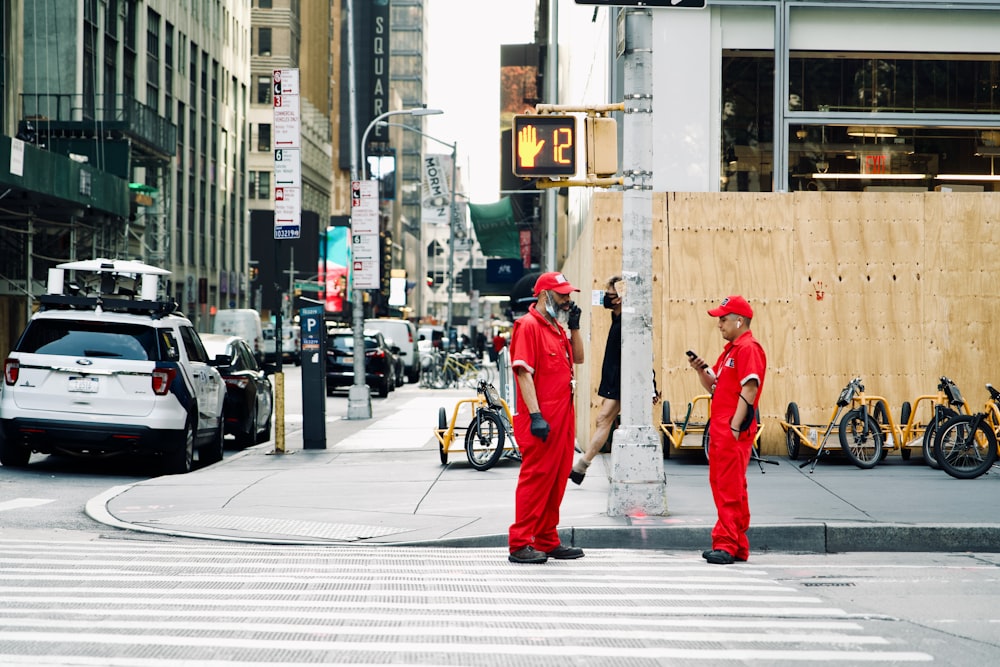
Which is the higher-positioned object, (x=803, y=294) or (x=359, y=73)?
(x=359, y=73)

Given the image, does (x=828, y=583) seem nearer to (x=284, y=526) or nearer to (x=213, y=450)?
(x=284, y=526)

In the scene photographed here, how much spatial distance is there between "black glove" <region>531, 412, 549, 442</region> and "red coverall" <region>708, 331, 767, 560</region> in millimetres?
1208

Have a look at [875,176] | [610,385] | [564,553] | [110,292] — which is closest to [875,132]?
[875,176]

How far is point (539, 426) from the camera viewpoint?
848 cm

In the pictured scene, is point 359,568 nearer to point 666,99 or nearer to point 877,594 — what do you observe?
point 877,594

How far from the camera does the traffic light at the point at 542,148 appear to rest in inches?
436

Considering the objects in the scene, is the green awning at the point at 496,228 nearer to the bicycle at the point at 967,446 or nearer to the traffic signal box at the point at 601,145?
the bicycle at the point at 967,446

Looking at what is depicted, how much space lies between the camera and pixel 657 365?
14.9 metres

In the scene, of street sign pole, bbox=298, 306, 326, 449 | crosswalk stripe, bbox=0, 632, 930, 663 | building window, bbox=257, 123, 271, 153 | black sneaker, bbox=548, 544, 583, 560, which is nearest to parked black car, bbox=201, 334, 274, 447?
street sign pole, bbox=298, 306, 326, 449

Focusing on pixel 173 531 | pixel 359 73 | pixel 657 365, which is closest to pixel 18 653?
pixel 173 531

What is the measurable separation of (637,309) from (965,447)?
446cm

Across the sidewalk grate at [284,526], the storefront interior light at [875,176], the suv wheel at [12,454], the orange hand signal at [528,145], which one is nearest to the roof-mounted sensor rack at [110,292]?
the suv wheel at [12,454]

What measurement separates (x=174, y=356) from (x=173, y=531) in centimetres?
469

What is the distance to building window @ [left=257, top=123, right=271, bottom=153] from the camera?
9569 centimetres
